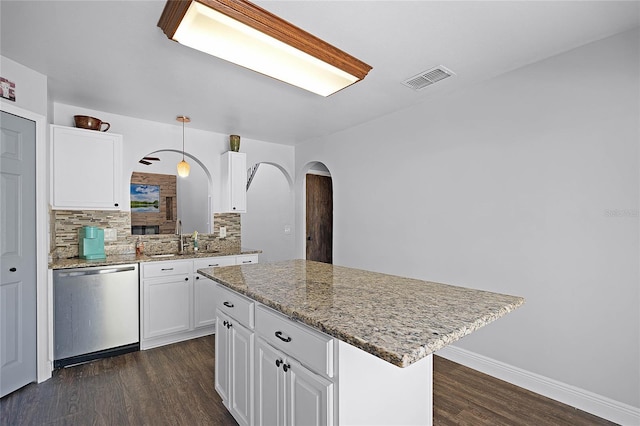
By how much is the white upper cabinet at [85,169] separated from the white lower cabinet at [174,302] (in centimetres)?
81

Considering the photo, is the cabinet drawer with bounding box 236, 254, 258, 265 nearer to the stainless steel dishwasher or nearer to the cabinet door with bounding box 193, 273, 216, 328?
the cabinet door with bounding box 193, 273, 216, 328

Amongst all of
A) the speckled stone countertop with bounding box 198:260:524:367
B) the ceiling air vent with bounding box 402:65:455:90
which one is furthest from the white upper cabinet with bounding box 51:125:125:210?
the ceiling air vent with bounding box 402:65:455:90

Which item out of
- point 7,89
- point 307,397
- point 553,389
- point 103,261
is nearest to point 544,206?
point 553,389

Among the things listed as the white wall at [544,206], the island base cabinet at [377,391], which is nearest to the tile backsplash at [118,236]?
the white wall at [544,206]

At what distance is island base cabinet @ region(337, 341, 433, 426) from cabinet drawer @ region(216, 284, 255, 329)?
2.35 ft

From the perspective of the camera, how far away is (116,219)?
3.59 metres

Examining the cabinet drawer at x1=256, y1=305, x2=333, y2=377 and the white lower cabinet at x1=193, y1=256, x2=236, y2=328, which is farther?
the white lower cabinet at x1=193, y1=256, x2=236, y2=328

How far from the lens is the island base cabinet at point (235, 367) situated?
179 cm

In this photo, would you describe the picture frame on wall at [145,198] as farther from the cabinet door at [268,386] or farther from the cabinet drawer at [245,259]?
the cabinet door at [268,386]

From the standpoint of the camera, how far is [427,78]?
2.67 meters

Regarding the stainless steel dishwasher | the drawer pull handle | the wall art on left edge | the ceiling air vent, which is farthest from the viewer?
the stainless steel dishwasher

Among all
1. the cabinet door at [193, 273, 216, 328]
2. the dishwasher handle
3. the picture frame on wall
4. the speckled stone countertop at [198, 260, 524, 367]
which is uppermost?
the picture frame on wall

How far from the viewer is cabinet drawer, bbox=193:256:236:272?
3557 millimetres

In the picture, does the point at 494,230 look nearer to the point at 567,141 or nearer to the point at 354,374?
the point at 567,141
